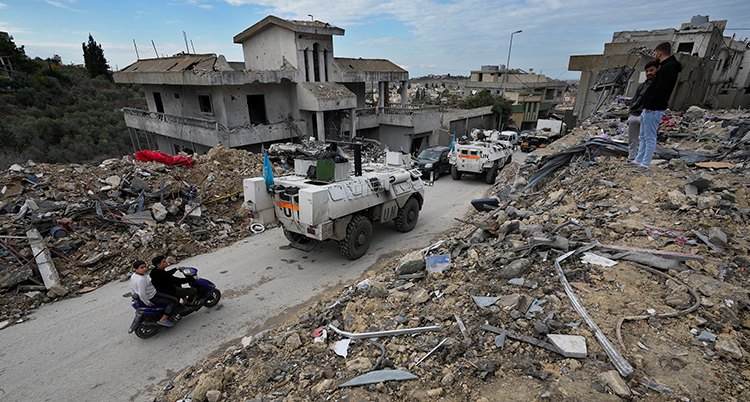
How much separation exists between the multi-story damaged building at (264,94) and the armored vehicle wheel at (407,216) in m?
8.97

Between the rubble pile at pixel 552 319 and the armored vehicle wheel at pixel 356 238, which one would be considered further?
the armored vehicle wheel at pixel 356 238

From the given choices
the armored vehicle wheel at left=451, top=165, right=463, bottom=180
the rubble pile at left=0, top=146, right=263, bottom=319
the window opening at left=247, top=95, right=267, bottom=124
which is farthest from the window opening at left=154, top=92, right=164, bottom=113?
the armored vehicle wheel at left=451, top=165, right=463, bottom=180

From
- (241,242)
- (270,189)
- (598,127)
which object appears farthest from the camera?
(598,127)

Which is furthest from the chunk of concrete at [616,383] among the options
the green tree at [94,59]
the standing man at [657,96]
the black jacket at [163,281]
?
the green tree at [94,59]

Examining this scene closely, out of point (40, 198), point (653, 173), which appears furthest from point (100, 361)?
point (653, 173)

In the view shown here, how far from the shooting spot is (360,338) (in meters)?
3.28

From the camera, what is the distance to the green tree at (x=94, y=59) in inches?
1547

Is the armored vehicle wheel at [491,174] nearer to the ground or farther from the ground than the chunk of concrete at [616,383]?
nearer to the ground

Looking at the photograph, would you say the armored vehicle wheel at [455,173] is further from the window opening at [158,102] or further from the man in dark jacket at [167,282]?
the window opening at [158,102]

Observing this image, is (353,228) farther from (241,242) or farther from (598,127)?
(598,127)

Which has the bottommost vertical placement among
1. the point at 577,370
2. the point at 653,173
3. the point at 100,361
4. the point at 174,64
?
the point at 100,361

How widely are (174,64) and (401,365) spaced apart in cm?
2018

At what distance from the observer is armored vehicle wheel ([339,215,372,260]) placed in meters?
6.67

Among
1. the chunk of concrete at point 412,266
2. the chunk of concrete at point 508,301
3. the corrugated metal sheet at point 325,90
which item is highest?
the corrugated metal sheet at point 325,90
